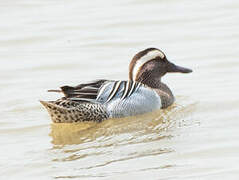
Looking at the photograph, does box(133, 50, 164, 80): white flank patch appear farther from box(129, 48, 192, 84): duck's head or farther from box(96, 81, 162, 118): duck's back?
box(96, 81, 162, 118): duck's back

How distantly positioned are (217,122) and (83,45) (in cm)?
457

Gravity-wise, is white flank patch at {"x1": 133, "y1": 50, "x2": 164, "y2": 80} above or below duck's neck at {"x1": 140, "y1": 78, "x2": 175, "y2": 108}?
above

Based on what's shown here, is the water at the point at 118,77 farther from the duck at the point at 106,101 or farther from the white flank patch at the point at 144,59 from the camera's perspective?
the white flank patch at the point at 144,59

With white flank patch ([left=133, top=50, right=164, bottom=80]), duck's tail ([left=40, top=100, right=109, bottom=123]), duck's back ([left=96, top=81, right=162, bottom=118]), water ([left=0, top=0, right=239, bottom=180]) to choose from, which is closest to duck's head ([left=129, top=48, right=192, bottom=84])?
white flank patch ([left=133, top=50, right=164, bottom=80])

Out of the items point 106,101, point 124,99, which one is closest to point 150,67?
point 124,99

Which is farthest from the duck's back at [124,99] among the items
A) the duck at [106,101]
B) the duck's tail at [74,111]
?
the duck's tail at [74,111]

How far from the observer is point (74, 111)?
1059 cm

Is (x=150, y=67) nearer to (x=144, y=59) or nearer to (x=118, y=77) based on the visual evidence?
(x=144, y=59)

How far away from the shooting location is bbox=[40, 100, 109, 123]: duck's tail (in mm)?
10484

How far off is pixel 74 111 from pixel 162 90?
1.65 m

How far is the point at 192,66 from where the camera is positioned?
1295 centimetres

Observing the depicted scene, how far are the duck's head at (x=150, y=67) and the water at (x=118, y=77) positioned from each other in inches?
14.8

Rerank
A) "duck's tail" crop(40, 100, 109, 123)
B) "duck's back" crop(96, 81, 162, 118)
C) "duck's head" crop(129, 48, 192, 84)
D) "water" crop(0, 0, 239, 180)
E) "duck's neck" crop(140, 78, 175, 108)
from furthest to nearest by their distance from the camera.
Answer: "duck's head" crop(129, 48, 192, 84) < "duck's neck" crop(140, 78, 175, 108) < "duck's back" crop(96, 81, 162, 118) < "duck's tail" crop(40, 100, 109, 123) < "water" crop(0, 0, 239, 180)

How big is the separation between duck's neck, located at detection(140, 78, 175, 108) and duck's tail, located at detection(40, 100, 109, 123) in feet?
3.41
